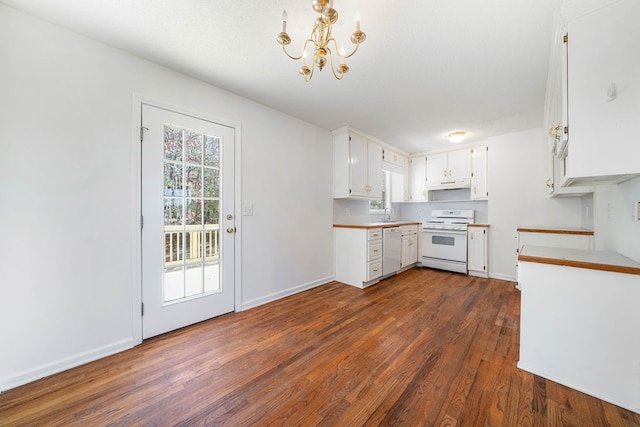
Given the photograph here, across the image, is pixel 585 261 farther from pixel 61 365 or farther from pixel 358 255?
pixel 61 365

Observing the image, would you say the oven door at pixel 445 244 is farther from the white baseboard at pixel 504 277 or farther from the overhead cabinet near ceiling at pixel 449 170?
the overhead cabinet near ceiling at pixel 449 170

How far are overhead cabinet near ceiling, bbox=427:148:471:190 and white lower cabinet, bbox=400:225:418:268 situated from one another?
1003 mm

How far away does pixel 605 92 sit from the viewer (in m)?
1.28

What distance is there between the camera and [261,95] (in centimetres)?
266

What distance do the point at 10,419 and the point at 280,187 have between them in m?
2.62

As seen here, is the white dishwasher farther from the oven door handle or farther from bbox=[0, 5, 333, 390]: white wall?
bbox=[0, 5, 333, 390]: white wall

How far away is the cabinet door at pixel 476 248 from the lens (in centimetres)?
400

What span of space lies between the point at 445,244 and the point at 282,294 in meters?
3.20

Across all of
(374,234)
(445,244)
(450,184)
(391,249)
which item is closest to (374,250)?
(374,234)

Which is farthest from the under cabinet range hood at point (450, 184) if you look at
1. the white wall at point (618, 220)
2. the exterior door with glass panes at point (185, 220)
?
the exterior door with glass panes at point (185, 220)

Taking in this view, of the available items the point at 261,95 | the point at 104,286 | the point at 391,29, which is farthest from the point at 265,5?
the point at 104,286

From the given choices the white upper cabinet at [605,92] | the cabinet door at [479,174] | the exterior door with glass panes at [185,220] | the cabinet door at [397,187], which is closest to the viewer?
the white upper cabinet at [605,92]

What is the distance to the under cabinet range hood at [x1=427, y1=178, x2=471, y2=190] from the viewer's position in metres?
4.33

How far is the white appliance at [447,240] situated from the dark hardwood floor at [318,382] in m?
1.86
